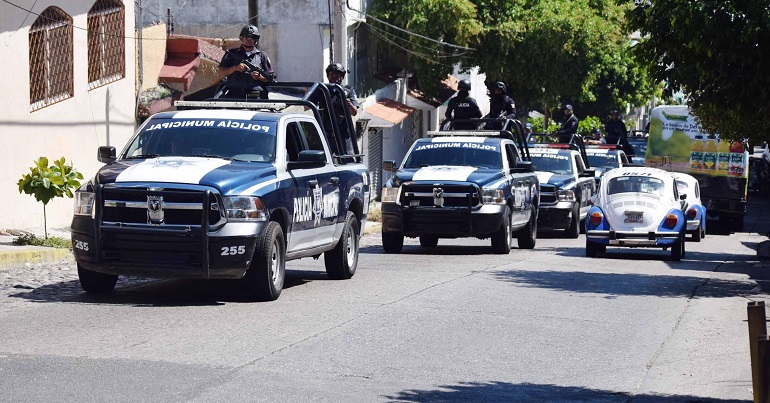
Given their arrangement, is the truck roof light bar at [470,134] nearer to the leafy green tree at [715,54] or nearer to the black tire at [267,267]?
the leafy green tree at [715,54]

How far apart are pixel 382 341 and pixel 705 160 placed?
74.7 ft

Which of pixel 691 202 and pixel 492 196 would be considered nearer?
pixel 492 196

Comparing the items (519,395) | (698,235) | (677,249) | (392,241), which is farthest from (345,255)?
(698,235)

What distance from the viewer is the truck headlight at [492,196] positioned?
64.0 feet

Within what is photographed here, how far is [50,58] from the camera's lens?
2120 cm

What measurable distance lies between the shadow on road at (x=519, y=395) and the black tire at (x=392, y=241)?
11601mm

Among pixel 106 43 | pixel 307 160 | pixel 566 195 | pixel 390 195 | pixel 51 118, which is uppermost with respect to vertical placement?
pixel 106 43

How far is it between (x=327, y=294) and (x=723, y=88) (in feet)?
19.1

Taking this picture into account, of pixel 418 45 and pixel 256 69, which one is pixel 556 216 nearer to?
pixel 256 69

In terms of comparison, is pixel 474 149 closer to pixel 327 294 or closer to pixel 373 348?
pixel 327 294

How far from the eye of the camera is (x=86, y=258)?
38.9ft

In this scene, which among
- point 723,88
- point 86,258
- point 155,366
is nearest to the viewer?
point 155,366

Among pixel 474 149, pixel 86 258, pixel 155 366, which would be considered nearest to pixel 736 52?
pixel 474 149

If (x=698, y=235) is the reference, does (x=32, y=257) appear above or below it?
above
